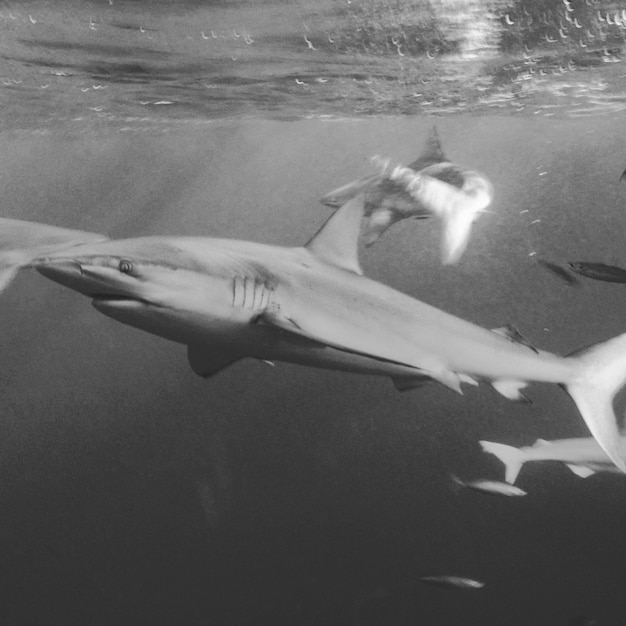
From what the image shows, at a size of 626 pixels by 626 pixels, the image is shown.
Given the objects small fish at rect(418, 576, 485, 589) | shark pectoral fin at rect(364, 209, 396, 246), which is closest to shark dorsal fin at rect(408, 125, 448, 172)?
shark pectoral fin at rect(364, 209, 396, 246)

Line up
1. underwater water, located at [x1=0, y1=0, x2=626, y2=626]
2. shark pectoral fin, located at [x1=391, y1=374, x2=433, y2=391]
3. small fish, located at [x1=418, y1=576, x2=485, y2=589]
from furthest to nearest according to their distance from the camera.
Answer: underwater water, located at [x1=0, y1=0, x2=626, y2=626] < small fish, located at [x1=418, y1=576, x2=485, y2=589] < shark pectoral fin, located at [x1=391, y1=374, x2=433, y2=391]

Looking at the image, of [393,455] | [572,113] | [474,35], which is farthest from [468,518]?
[474,35]

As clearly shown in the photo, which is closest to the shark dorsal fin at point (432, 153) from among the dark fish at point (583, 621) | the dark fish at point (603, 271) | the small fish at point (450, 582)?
the dark fish at point (603, 271)

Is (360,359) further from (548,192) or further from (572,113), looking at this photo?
(548,192)

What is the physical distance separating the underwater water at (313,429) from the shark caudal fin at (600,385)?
10463mm

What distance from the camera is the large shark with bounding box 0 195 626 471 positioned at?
2264 millimetres

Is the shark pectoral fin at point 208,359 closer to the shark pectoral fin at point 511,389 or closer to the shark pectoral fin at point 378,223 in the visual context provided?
the shark pectoral fin at point 511,389

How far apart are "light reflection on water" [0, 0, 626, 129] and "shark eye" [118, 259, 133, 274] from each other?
5.68 m

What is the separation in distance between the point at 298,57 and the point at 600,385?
7.40 m

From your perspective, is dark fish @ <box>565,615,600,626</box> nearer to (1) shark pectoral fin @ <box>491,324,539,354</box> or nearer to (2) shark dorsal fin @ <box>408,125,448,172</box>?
(2) shark dorsal fin @ <box>408,125,448,172</box>

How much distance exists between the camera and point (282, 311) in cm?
245

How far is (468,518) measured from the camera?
1994 centimetres

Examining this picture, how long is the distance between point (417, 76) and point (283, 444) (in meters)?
12.7

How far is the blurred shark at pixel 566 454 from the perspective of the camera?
5.73 m
